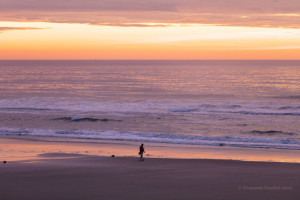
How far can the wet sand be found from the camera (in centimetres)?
1284

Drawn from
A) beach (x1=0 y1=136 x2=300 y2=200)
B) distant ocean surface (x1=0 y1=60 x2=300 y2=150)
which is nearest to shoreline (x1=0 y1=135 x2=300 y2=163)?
beach (x1=0 y1=136 x2=300 y2=200)

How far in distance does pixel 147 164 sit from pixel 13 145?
9804 millimetres

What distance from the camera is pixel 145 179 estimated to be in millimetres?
14828

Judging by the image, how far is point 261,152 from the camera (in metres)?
21.6

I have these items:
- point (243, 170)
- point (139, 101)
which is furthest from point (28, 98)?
point (243, 170)

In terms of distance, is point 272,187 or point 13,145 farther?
point 13,145

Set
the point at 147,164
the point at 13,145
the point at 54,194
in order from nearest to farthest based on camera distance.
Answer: the point at 54,194, the point at 147,164, the point at 13,145

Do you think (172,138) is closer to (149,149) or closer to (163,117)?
(149,149)

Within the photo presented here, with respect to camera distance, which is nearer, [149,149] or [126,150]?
[126,150]

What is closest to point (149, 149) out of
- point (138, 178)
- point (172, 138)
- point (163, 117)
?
point (172, 138)

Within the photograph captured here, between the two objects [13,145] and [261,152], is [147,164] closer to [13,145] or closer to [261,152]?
[261,152]

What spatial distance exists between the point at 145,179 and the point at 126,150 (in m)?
7.55

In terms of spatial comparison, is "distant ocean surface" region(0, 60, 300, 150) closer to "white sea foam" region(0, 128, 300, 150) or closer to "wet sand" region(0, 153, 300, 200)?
"white sea foam" region(0, 128, 300, 150)

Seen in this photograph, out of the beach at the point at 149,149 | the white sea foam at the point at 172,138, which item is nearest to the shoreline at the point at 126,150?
the beach at the point at 149,149
